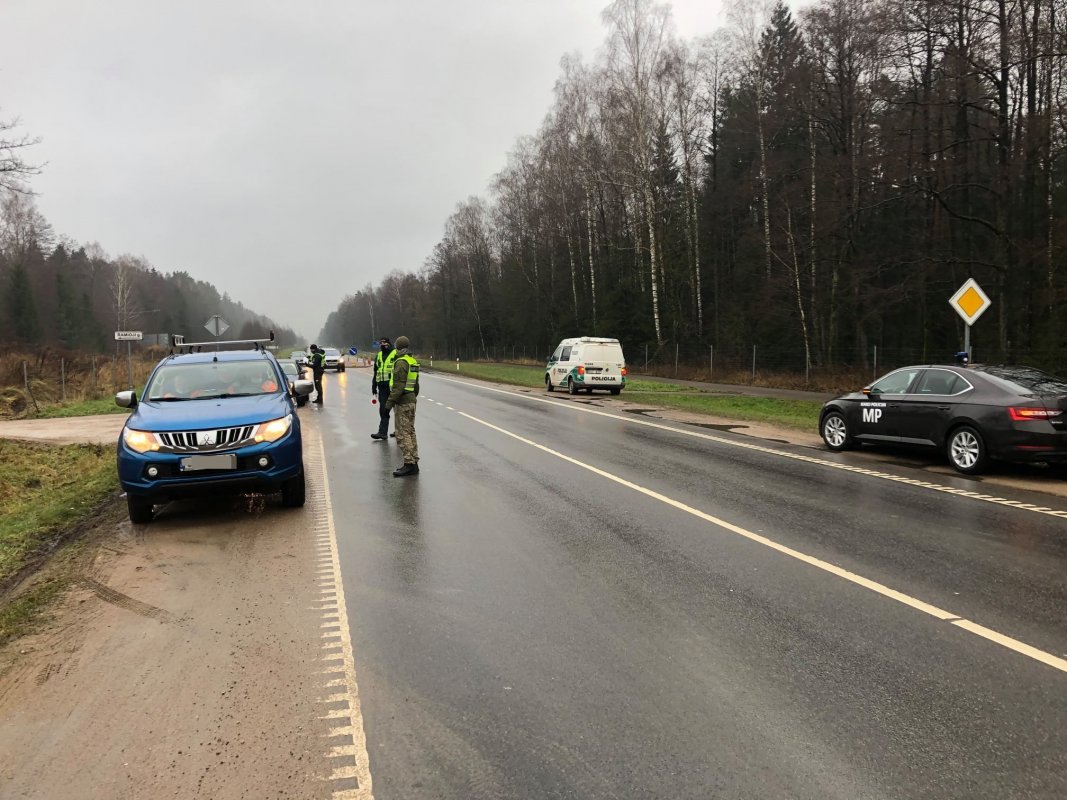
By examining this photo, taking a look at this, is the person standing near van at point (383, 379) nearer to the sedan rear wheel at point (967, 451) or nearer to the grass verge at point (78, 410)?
the sedan rear wheel at point (967, 451)

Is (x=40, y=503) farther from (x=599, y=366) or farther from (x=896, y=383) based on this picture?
(x=599, y=366)

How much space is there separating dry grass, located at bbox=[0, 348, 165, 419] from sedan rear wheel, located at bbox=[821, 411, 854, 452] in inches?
856

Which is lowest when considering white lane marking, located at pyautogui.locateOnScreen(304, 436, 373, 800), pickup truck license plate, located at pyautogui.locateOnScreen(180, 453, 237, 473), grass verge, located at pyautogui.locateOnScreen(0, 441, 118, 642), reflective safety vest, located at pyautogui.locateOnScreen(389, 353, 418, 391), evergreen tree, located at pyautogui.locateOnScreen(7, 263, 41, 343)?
white lane marking, located at pyautogui.locateOnScreen(304, 436, 373, 800)

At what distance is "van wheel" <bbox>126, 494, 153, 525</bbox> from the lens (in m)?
6.91

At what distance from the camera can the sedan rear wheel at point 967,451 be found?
920cm

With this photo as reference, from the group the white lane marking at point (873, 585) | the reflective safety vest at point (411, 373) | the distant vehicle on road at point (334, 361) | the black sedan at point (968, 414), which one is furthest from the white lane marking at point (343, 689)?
the distant vehicle on road at point (334, 361)

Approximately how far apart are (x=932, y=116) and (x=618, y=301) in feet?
70.4

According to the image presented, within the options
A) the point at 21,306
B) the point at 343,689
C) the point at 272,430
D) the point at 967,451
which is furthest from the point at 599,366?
the point at 21,306

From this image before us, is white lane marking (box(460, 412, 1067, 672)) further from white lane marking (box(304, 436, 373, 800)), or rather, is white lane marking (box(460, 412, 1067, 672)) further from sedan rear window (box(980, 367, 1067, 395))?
sedan rear window (box(980, 367, 1067, 395))

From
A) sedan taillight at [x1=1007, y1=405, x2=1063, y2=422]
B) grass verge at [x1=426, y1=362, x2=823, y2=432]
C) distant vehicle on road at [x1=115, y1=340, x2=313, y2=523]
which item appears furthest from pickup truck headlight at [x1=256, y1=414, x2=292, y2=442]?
grass verge at [x1=426, y1=362, x2=823, y2=432]

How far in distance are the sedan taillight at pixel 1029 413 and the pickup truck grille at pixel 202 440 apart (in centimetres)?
932

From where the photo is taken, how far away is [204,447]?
6812 mm

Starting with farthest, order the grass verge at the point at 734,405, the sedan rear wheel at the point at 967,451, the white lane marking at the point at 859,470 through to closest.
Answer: the grass verge at the point at 734,405 → the sedan rear wheel at the point at 967,451 → the white lane marking at the point at 859,470

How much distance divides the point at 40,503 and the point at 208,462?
3499 millimetres
